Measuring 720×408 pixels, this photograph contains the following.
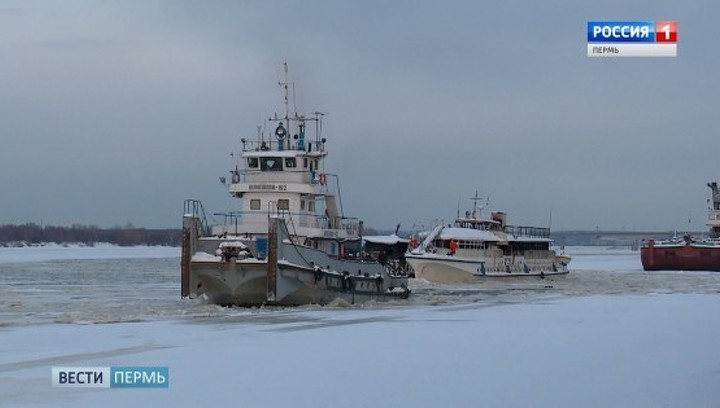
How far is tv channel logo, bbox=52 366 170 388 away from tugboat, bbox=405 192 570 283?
131ft

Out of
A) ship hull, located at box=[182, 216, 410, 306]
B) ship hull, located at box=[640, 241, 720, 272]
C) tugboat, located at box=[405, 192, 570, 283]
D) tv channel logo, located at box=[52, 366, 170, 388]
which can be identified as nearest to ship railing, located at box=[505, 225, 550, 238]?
tugboat, located at box=[405, 192, 570, 283]

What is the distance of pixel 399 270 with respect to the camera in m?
40.5

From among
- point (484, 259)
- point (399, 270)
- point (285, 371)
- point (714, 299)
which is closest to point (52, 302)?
point (399, 270)

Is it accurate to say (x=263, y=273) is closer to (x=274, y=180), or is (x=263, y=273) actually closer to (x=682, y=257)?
(x=274, y=180)

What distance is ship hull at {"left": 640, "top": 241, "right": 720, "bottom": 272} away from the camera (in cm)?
8000

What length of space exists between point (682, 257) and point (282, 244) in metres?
56.4

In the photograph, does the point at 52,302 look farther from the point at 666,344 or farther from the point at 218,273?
the point at 666,344

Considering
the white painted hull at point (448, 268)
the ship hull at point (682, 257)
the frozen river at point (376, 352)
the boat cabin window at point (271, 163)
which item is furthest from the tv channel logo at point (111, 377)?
the ship hull at point (682, 257)

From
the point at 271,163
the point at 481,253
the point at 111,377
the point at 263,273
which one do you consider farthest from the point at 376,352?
the point at 481,253

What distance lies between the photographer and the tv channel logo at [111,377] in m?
15.5

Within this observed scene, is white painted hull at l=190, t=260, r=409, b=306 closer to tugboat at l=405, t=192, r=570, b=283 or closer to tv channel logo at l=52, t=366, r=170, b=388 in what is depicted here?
tv channel logo at l=52, t=366, r=170, b=388

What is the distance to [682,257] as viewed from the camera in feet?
268

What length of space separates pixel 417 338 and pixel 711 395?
895cm

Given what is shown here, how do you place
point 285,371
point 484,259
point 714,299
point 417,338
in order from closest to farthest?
point 285,371 < point 417,338 < point 714,299 < point 484,259
